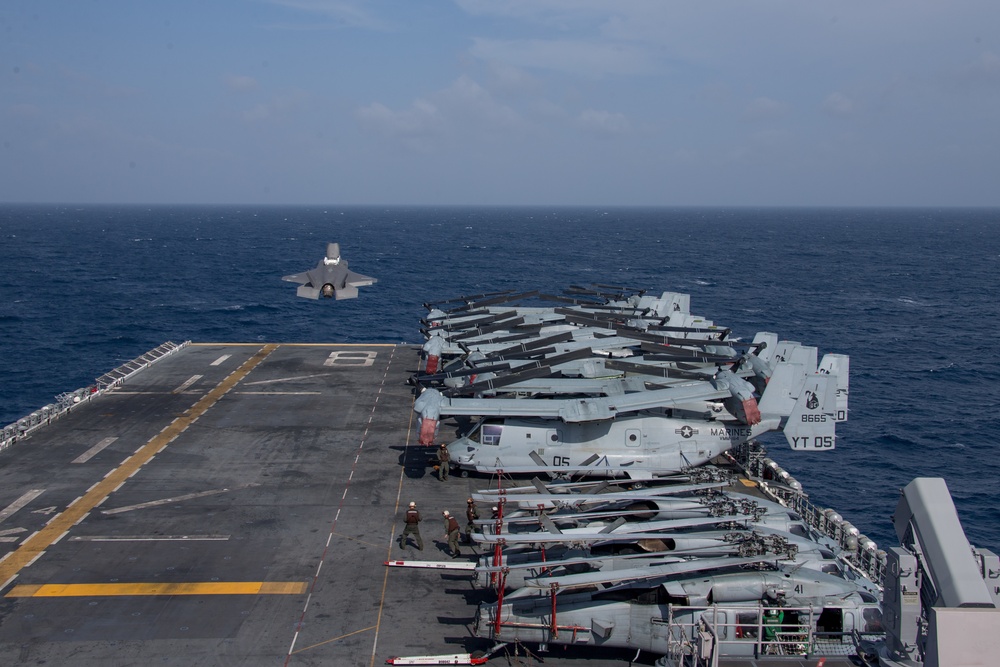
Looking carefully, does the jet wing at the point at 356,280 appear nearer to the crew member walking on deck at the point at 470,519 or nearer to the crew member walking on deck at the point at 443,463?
the crew member walking on deck at the point at 443,463

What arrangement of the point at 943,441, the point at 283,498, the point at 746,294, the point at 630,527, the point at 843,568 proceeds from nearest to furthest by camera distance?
1. the point at 630,527
2. the point at 843,568
3. the point at 283,498
4. the point at 943,441
5. the point at 746,294

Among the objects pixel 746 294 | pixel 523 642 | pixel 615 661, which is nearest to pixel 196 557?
pixel 523 642

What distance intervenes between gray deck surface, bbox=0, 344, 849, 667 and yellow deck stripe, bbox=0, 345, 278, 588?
0.10 m

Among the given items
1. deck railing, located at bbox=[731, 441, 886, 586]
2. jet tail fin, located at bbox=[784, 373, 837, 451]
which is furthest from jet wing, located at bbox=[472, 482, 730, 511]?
jet tail fin, located at bbox=[784, 373, 837, 451]

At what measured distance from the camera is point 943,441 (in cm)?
5297

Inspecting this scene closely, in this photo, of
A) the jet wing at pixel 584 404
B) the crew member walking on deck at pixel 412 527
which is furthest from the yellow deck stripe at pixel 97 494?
the jet wing at pixel 584 404

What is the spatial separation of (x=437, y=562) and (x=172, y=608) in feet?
25.7

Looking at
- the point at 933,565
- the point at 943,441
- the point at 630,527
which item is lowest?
the point at 943,441

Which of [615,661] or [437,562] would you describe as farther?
[437,562]

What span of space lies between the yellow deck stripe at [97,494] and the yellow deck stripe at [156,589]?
53.6 inches

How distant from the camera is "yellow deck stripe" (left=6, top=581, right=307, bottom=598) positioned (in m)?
24.1

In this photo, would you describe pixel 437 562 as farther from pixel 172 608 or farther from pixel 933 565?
pixel 933 565

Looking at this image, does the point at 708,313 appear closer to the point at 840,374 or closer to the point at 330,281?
the point at 840,374

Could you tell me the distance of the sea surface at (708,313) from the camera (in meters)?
51.2
